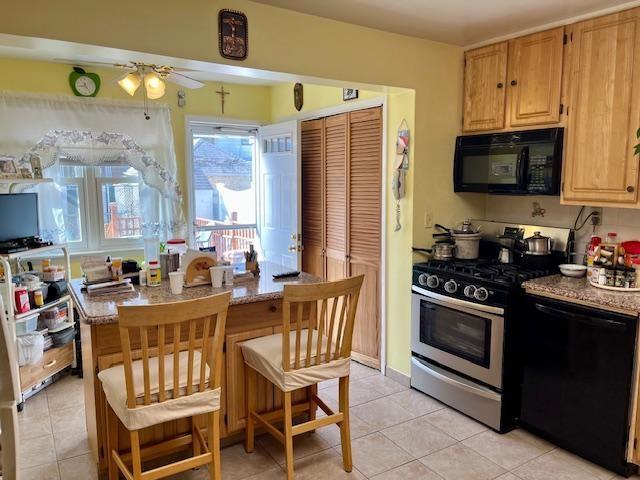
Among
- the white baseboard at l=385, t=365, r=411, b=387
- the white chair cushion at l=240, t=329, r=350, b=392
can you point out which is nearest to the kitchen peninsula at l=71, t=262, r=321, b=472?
the white chair cushion at l=240, t=329, r=350, b=392

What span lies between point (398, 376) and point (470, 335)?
2.72 feet

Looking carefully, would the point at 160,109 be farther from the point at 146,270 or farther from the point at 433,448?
the point at 433,448

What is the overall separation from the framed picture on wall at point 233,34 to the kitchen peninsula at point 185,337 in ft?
4.15

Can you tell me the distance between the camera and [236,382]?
2555mm

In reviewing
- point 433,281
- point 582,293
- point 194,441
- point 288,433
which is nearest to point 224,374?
point 194,441

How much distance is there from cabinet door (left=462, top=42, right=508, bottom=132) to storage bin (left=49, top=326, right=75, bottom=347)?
11.0ft

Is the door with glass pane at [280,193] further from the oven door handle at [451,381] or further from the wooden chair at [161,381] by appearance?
the wooden chair at [161,381]

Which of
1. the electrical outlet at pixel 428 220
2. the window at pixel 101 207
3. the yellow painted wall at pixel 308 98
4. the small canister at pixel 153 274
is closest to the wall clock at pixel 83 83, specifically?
the window at pixel 101 207

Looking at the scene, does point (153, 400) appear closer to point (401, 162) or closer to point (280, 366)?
point (280, 366)

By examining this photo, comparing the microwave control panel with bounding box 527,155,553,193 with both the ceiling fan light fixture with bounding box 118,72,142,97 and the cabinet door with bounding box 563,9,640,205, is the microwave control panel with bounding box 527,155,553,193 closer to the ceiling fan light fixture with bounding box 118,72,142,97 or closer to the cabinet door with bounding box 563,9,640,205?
the cabinet door with bounding box 563,9,640,205

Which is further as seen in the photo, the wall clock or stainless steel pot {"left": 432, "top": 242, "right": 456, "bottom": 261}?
the wall clock

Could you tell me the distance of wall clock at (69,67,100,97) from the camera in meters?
3.96

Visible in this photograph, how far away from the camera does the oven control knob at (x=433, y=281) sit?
123 inches

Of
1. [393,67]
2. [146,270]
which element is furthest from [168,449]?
[393,67]
